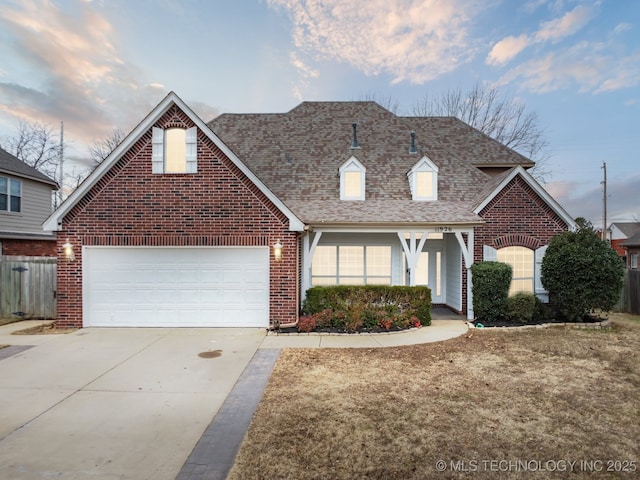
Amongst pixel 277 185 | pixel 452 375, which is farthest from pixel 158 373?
pixel 277 185

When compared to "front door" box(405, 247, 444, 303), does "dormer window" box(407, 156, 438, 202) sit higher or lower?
higher

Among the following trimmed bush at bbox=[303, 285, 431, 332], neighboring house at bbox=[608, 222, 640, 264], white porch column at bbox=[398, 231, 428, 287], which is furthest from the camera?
neighboring house at bbox=[608, 222, 640, 264]

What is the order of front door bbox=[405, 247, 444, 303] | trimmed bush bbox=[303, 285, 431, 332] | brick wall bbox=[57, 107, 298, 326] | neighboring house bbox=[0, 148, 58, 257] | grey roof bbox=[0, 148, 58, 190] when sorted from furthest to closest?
1. grey roof bbox=[0, 148, 58, 190]
2. neighboring house bbox=[0, 148, 58, 257]
3. front door bbox=[405, 247, 444, 303]
4. trimmed bush bbox=[303, 285, 431, 332]
5. brick wall bbox=[57, 107, 298, 326]

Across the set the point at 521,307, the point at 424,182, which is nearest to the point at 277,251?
the point at 424,182

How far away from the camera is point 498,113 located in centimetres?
2353

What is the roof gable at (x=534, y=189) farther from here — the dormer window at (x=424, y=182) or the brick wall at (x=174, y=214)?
the brick wall at (x=174, y=214)

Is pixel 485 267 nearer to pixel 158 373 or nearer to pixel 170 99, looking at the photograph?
pixel 158 373

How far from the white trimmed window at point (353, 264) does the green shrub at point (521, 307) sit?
4114 mm

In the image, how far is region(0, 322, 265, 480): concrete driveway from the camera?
3.47m

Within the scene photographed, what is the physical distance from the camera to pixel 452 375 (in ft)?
20.0

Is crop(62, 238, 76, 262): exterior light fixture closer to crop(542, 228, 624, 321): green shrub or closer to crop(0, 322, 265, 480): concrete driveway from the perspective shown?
crop(0, 322, 265, 480): concrete driveway

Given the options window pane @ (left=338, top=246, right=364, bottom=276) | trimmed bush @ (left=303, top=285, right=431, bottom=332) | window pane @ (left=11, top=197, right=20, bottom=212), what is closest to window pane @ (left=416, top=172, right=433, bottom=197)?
window pane @ (left=338, top=246, right=364, bottom=276)

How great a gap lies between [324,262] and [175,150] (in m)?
6.44

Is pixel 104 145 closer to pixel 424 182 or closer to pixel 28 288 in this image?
pixel 28 288
